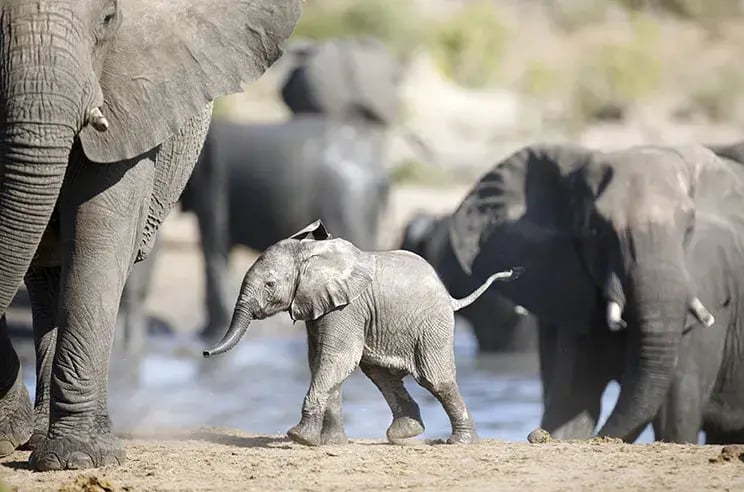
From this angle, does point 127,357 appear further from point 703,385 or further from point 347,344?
point 347,344

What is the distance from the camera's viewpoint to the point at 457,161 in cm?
2109

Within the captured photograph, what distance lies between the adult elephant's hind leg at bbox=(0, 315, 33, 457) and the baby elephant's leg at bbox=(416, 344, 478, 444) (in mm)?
1484

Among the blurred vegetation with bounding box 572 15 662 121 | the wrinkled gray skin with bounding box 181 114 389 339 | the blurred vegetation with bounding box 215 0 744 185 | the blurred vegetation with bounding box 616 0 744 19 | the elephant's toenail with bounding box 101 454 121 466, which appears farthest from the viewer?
the blurred vegetation with bounding box 616 0 744 19

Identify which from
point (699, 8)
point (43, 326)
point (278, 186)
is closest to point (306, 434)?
point (43, 326)

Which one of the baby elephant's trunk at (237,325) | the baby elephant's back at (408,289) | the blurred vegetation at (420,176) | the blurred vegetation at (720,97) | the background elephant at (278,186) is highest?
the blurred vegetation at (720,97)

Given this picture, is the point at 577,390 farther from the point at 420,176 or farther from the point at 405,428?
the point at 420,176

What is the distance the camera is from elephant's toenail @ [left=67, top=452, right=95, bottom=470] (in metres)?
6.02

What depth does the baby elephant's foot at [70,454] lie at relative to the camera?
19.7ft

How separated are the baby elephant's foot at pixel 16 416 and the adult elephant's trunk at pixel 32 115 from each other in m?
1.33

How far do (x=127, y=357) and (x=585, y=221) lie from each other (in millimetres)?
6105

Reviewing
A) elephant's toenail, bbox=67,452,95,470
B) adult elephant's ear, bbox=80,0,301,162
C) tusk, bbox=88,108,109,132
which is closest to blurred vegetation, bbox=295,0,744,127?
adult elephant's ear, bbox=80,0,301,162

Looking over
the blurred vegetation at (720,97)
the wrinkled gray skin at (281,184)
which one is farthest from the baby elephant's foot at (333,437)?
the blurred vegetation at (720,97)

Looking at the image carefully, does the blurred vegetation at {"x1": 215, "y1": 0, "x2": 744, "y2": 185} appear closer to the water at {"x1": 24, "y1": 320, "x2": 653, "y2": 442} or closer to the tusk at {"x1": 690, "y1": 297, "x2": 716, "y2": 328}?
the water at {"x1": 24, "y1": 320, "x2": 653, "y2": 442}

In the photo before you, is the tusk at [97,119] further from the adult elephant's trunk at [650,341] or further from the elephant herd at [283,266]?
the adult elephant's trunk at [650,341]
